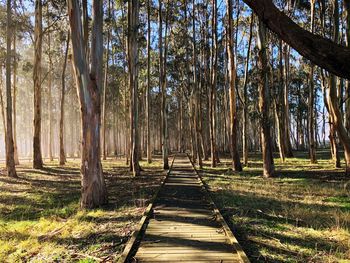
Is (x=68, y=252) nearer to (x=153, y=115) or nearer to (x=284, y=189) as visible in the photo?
(x=284, y=189)

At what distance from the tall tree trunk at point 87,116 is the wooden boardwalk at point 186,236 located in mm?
1787

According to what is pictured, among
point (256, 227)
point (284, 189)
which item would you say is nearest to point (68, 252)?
point (256, 227)

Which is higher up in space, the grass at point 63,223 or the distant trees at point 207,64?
the distant trees at point 207,64

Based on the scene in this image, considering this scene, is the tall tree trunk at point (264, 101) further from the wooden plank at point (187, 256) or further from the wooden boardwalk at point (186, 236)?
the wooden plank at point (187, 256)

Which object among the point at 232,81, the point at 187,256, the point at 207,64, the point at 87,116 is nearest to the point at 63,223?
the point at 87,116

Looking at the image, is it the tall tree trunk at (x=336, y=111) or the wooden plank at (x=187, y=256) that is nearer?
the wooden plank at (x=187, y=256)

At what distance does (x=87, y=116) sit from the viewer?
9.36 m

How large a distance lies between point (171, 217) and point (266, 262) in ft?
10.8

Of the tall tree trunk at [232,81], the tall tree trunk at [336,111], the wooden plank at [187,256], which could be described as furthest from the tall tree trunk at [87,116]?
the tall tree trunk at [336,111]

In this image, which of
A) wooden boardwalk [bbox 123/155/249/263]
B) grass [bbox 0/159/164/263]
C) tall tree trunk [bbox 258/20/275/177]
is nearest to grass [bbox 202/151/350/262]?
wooden boardwalk [bbox 123/155/249/263]

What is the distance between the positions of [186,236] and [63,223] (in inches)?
123

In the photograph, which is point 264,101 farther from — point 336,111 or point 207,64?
point 207,64

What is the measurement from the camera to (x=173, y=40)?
30.1 metres

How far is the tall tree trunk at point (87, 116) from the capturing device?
920 cm
